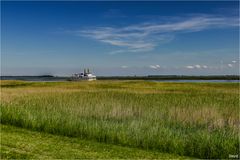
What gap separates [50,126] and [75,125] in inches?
45.5

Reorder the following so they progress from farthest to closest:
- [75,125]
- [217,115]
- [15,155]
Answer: [217,115] → [75,125] → [15,155]

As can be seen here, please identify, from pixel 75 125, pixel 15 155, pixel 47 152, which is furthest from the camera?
pixel 75 125

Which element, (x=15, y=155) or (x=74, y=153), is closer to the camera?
(x=15, y=155)

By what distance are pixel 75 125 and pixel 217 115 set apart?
9.22m

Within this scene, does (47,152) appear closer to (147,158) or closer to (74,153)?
(74,153)

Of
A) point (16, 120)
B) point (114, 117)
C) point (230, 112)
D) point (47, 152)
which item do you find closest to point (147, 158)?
point (47, 152)

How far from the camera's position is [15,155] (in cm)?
955

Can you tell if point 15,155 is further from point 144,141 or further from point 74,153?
point 144,141

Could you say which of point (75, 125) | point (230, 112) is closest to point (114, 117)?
point (75, 125)

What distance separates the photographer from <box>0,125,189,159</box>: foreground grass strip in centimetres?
985

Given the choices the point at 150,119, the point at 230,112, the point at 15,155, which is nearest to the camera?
the point at 15,155

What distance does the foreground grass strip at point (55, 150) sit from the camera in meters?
9.85

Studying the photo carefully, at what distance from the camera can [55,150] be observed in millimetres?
10531

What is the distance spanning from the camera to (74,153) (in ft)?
33.6
